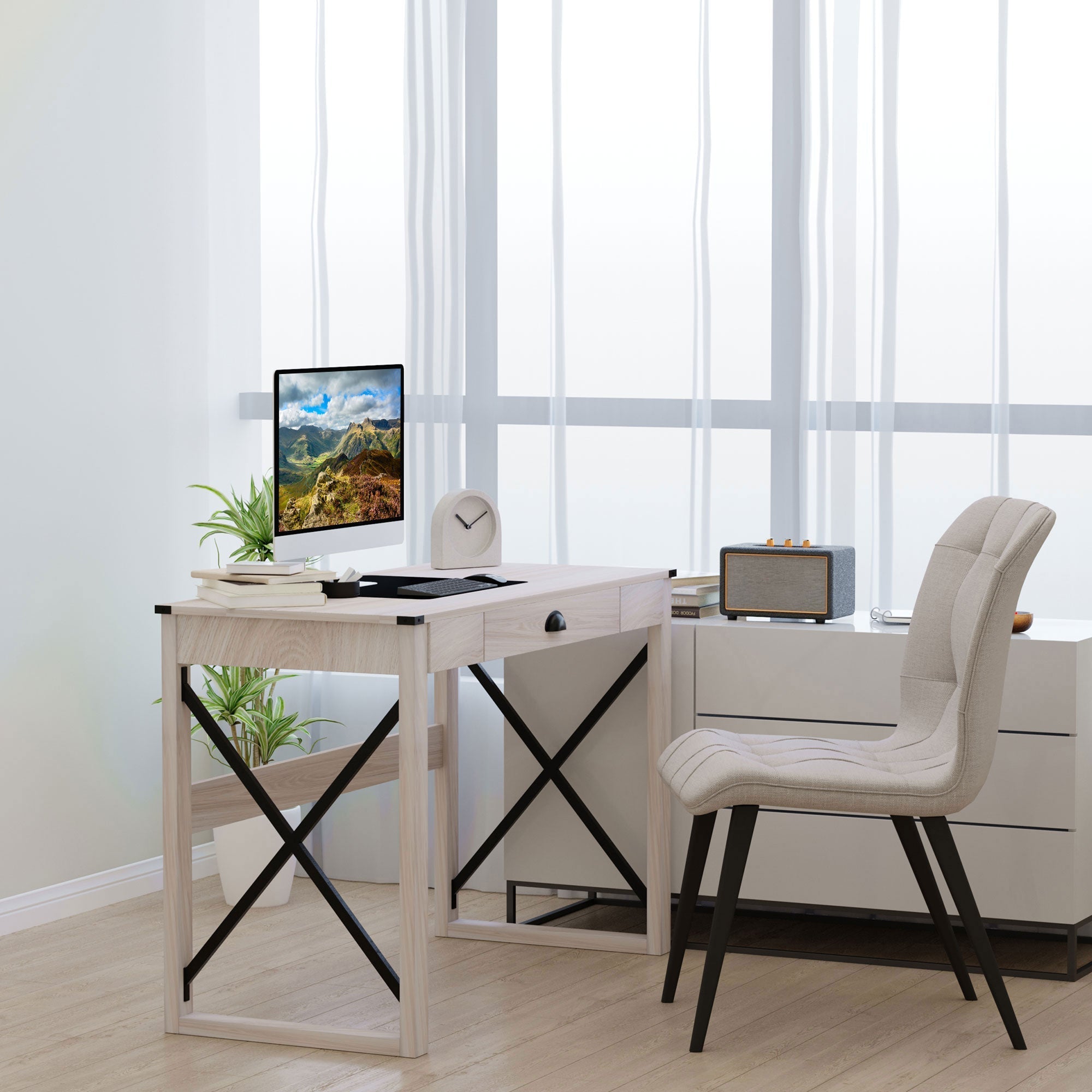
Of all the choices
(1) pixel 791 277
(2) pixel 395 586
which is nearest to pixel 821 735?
(2) pixel 395 586

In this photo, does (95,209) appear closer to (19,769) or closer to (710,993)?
(19,769)

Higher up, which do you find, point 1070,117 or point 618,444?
point 1070,117

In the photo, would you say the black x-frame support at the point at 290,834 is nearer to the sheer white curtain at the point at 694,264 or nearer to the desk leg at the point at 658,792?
the desk leg at the point at 658,792

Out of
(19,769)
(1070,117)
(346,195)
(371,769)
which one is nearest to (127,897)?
(19,769)

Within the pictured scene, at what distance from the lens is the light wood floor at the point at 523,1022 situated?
2994mm

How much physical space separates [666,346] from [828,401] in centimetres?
44

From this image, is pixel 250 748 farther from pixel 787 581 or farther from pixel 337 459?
pixel 787 581

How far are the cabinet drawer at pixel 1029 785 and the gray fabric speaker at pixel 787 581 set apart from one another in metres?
0.33

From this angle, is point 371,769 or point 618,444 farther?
point 618,444

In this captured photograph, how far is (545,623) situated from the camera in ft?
11.1

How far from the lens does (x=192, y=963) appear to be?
10.6 ft

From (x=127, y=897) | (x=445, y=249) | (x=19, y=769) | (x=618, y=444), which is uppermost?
(x=445, y=249)

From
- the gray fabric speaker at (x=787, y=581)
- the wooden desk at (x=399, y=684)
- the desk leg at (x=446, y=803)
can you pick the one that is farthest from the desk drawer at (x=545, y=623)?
the desk leg at (x=446, y=803)

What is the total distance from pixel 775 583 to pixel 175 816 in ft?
4.74
